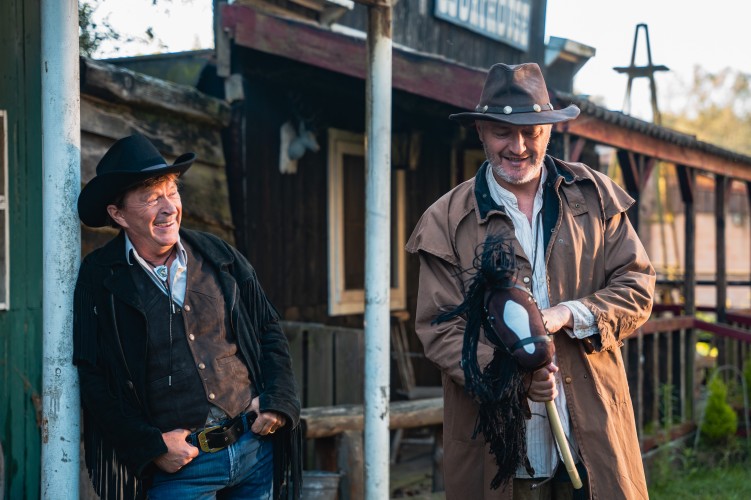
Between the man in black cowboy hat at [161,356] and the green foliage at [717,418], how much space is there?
18.7ft

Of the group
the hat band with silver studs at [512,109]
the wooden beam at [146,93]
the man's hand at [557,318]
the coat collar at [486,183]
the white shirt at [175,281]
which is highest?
the wooden beam at [146,93]

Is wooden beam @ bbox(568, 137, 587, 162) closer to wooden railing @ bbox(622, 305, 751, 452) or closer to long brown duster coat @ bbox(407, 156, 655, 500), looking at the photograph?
wooden railing @ bbox(622, 305, 751, 452)

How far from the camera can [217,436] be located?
9.50 feet

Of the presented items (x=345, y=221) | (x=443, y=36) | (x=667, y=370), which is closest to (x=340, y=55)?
(x=345, y=221)

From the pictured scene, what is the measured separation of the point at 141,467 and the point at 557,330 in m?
1.32

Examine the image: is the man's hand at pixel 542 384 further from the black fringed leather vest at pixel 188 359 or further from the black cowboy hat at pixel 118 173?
the black cowboy hat at pixel 118 173

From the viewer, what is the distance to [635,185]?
25.0 feet

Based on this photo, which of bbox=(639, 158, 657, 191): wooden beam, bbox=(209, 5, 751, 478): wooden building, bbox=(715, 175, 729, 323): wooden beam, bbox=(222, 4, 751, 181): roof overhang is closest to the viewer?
bbox=(222, 4, 751, 181): roof overhang

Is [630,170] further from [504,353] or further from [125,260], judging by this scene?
[125,260]

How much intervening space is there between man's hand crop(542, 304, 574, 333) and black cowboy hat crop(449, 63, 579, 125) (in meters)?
0.58

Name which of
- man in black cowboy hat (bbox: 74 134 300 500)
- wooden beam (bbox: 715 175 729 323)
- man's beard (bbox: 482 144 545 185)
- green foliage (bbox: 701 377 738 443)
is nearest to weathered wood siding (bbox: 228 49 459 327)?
green foliage (bbox: 701 377 738 443)

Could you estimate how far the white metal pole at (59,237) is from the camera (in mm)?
2781

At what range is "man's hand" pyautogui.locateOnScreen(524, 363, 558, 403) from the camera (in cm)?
→ 258

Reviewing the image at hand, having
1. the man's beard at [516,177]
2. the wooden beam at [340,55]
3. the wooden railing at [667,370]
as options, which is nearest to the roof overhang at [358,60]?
the wooden beam at [340,55]
